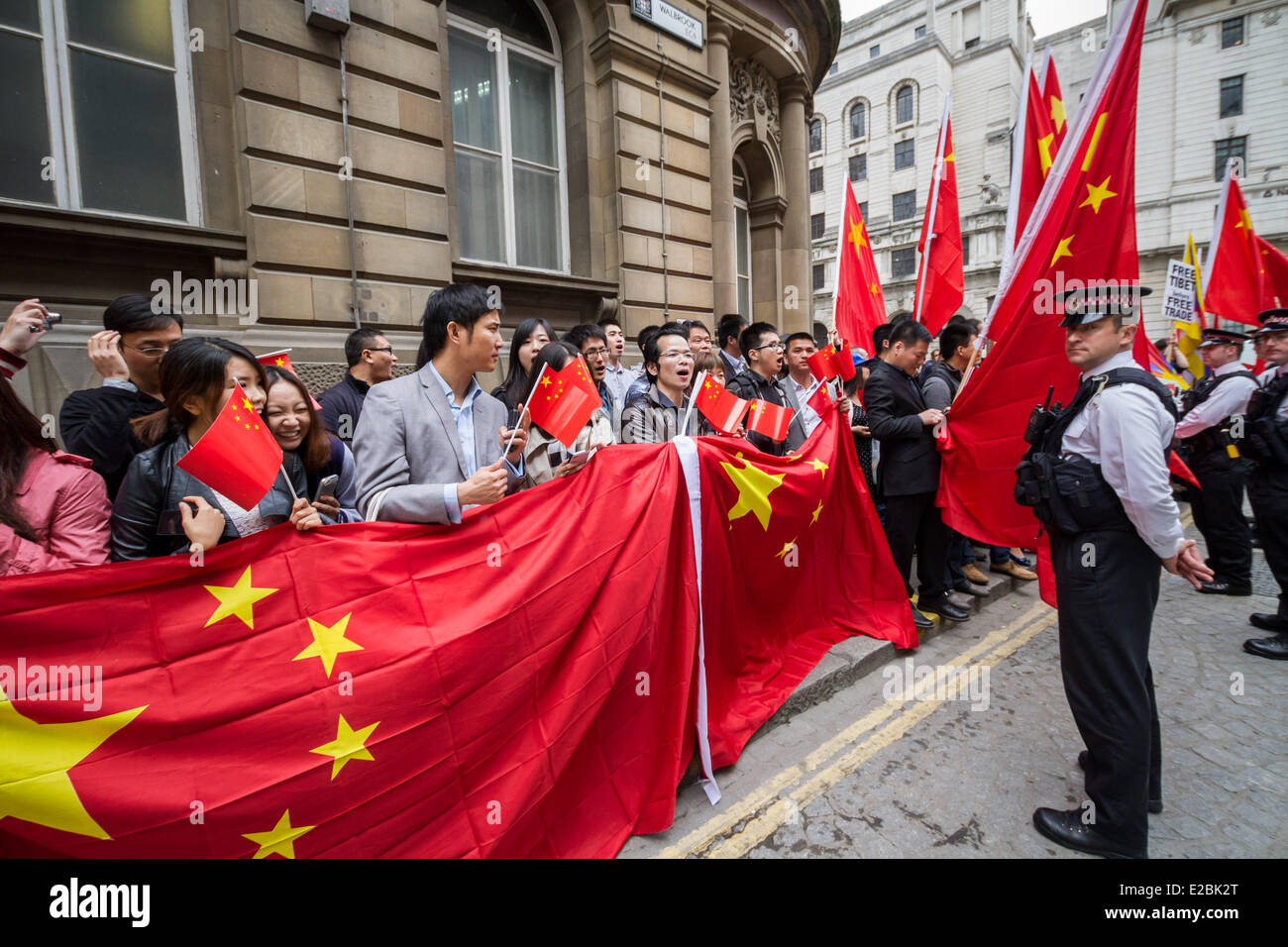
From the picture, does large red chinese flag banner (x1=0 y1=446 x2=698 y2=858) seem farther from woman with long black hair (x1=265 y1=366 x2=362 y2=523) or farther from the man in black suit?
the man in black suit

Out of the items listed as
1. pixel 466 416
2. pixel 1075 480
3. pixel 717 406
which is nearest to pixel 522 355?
pixel 717 406

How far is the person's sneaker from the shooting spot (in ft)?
19.0

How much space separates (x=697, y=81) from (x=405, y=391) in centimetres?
947

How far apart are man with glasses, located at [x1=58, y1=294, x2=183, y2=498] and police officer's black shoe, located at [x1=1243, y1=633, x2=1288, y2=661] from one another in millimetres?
6984

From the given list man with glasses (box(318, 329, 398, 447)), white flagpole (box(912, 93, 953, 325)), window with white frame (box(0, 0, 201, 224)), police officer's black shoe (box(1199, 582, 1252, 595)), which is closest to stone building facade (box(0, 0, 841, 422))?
window with white frame (box(0, 0, 201, 224))

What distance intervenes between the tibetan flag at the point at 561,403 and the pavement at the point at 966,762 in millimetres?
1853

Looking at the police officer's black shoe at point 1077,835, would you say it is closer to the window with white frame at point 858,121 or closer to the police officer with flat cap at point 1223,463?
the police officer with flat cap at point 1223,463

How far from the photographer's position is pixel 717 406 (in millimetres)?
3627

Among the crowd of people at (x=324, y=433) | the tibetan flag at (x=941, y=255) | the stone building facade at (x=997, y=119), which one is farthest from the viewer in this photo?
the stone building facade at (x=997, y=119)

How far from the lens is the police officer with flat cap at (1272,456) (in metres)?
4.68

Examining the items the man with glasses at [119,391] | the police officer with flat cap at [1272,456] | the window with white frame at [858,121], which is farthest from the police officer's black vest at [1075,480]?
the window with white frame at [858,121]

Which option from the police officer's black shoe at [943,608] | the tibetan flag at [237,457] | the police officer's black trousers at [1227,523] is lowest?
the police officer's black shoe at [943,608]

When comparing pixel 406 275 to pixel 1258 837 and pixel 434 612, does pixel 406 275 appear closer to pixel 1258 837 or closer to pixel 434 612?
pixel 434 612
